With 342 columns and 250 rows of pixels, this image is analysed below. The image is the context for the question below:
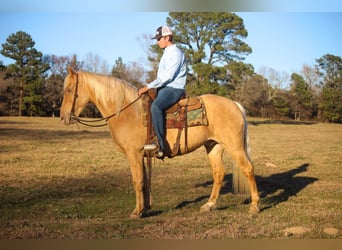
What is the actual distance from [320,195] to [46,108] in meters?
9.41

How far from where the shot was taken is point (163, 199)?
6.21 metres

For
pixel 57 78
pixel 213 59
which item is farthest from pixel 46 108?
pixel 213 59

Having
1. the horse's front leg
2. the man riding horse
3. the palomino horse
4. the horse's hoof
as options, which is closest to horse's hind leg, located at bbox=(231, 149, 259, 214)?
the palomino horse

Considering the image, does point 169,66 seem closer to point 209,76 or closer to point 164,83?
point 164,83

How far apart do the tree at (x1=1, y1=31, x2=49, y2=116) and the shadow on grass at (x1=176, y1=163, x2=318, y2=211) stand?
6484 mm

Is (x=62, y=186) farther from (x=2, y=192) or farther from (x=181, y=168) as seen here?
(x=181, y=168)

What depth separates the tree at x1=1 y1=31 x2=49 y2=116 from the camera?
973cm

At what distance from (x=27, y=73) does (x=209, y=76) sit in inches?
431

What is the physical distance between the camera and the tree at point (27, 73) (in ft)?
31.9

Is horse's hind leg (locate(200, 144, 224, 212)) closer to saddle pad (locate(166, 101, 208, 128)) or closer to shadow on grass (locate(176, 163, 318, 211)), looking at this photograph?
shadow on grass (locate(176, 163, 318, 211))

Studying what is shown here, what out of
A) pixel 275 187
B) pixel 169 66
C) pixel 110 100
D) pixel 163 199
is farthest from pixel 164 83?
pixel 275 187

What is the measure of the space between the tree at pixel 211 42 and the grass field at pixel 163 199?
6.53 meters

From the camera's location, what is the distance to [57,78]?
12.1 m

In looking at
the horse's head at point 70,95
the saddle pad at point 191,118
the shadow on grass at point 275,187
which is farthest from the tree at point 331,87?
the horse's head at point 70,95
